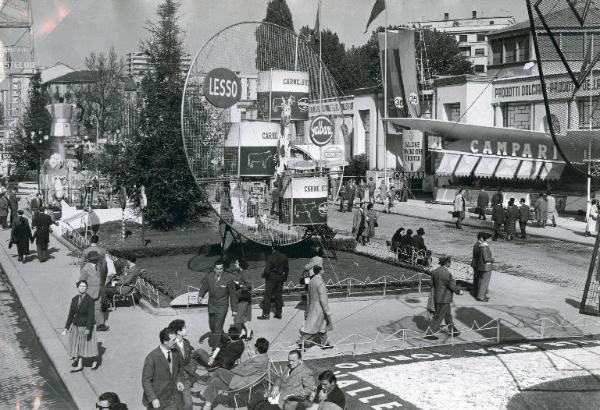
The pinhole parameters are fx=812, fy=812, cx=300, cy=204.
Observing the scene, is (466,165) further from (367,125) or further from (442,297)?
(442,297)

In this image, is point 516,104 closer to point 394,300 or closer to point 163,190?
point 163,190

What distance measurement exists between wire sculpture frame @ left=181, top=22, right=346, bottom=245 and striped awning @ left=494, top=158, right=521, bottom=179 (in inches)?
823

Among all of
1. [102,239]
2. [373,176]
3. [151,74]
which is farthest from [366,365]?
[373,176]

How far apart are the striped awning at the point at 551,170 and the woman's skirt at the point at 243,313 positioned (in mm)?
A: 27027

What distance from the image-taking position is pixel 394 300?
18.0 metres

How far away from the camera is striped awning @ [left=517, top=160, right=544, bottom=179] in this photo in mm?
39062

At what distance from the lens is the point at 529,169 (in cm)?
3956

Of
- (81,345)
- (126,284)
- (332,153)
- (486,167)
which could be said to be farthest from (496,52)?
(81,345)

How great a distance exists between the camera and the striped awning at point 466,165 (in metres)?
43.0

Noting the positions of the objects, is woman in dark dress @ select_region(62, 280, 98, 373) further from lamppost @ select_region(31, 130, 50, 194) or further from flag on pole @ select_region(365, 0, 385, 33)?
lamppost @ select_region(31, 130, 50, 194)

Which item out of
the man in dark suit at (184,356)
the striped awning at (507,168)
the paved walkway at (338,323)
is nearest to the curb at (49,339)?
the paved walkway at (338,323)

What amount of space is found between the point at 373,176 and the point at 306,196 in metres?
29.5

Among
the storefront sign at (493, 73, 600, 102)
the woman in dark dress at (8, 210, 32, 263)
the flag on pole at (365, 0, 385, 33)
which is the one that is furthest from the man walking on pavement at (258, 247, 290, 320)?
the storefront sign at (493, 73, 600, 102)

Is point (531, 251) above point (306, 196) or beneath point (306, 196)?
beneath
